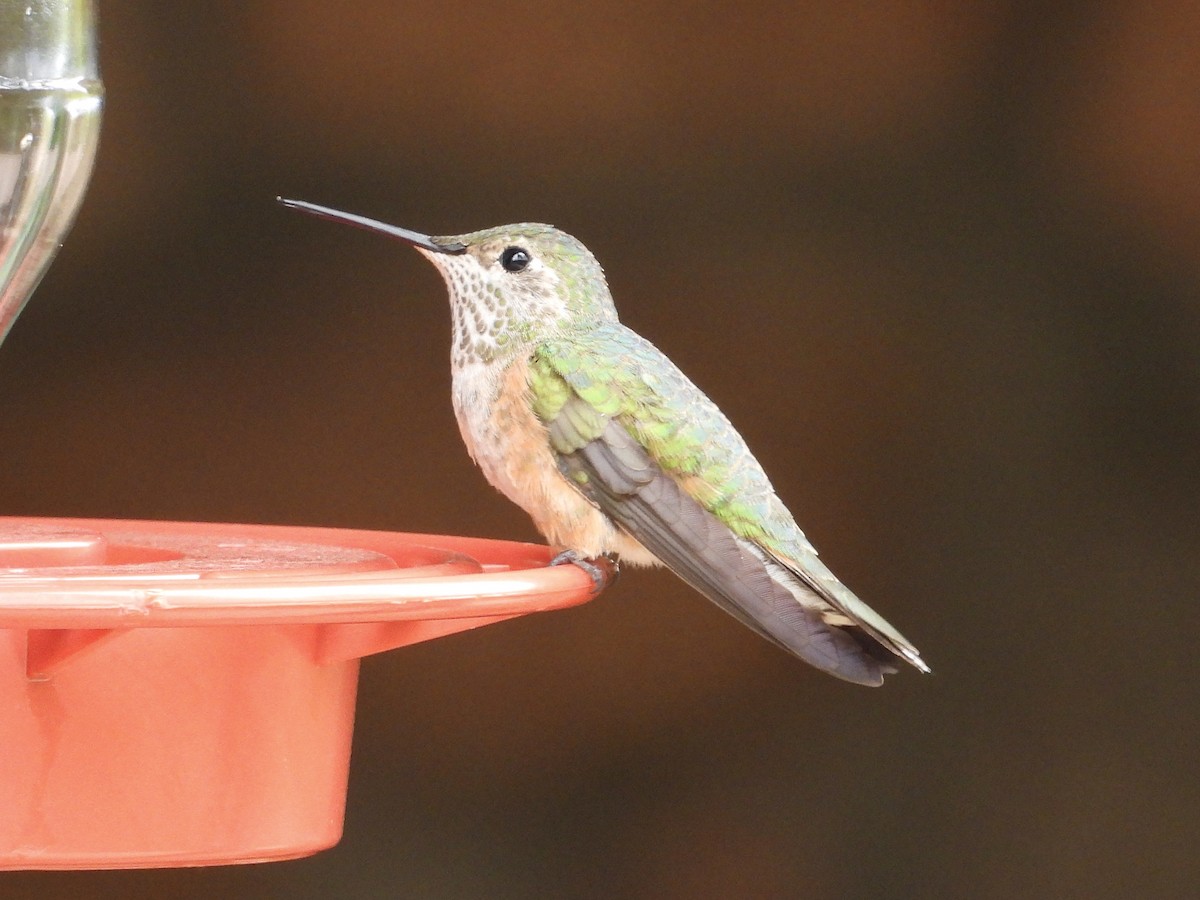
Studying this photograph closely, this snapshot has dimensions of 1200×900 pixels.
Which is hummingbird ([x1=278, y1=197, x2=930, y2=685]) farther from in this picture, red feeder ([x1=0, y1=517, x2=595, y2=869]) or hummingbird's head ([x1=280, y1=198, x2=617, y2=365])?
red feeder ([x1=0, y1=517, x2=595, y2=869])

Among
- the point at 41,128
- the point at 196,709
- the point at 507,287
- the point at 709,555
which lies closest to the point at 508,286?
the point at 507,287

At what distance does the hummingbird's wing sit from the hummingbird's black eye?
0.15 meters

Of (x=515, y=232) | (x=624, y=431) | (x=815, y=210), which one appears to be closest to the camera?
(x=624, y=431)

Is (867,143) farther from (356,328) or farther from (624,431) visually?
(624,431)

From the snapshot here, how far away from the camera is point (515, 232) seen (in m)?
2.55

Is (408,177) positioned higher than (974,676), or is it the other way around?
(408,177)

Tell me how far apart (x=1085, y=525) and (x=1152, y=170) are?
2.63 ft

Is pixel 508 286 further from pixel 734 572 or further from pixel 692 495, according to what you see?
pixel 734 572

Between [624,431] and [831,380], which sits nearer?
[624,431]

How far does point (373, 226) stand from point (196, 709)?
83 centimetres

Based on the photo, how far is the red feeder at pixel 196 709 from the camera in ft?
4.53

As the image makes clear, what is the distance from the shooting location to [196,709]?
1.53 m

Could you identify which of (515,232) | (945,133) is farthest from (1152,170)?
(515,232)

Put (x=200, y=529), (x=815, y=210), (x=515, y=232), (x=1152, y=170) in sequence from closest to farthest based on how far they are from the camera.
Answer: (x=200, y=529)
(x=515, y=232)
(x=1152, y=170)
(x=815, y=210)
